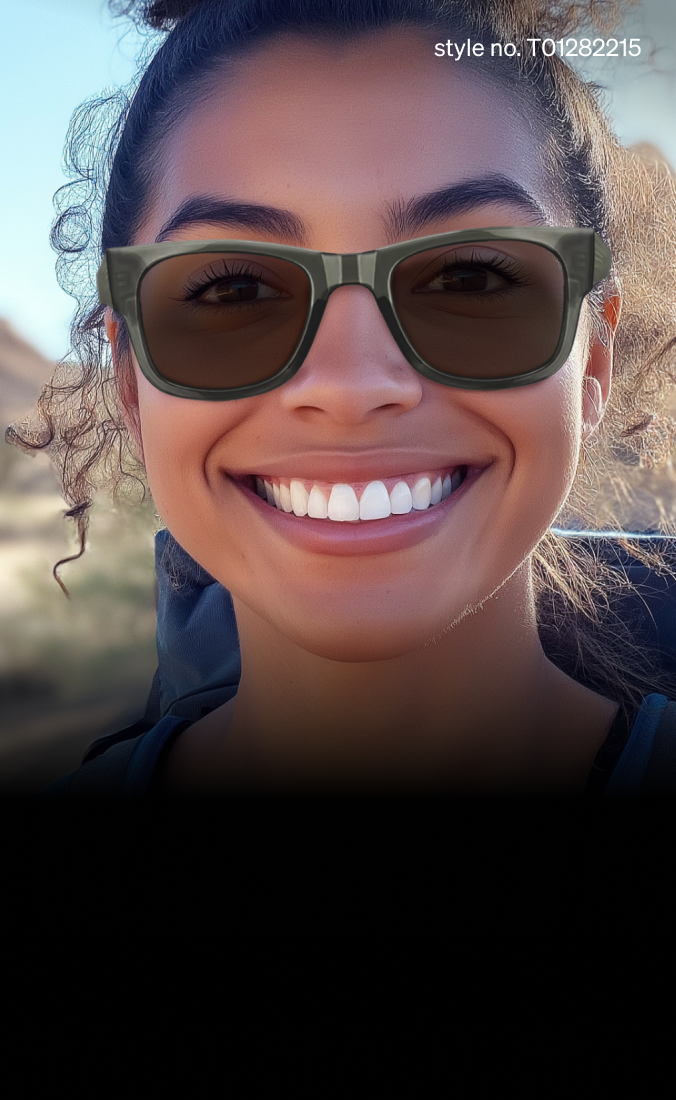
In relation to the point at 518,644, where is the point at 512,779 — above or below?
below

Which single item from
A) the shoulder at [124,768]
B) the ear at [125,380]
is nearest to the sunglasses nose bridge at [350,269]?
the ear at [125,380]

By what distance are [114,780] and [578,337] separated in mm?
903

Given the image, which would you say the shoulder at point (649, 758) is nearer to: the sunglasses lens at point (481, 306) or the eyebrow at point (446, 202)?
the sunglasses lens at point (481, 306)

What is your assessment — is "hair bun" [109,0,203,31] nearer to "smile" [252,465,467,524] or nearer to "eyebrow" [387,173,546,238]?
"eyebrow" [387,173,546,238]

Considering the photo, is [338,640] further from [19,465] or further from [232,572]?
[19,465]

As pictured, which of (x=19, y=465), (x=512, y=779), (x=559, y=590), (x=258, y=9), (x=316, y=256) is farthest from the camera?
(x=19, y=465)

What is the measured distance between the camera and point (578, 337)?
3.51 feet

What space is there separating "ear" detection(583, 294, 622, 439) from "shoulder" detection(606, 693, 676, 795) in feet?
1.22

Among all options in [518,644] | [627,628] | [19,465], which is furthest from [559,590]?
[19,465]

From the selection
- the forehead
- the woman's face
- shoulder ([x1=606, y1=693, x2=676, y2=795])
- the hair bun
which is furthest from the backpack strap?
the hair bun

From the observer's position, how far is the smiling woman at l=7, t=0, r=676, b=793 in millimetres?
935

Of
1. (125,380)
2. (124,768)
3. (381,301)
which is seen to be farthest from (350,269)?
(124,768)

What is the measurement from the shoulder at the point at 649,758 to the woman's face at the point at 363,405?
0.26 metres

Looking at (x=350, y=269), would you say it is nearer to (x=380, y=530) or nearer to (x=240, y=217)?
(x=240, y=217)
